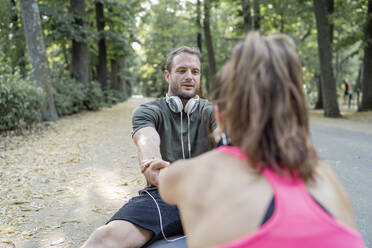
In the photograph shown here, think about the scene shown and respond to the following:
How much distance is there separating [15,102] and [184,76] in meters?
7.86

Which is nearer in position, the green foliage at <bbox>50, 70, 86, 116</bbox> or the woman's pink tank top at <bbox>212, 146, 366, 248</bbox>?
the woman's pink tank top at <bbox>212, 146, 366, 248</bbox>

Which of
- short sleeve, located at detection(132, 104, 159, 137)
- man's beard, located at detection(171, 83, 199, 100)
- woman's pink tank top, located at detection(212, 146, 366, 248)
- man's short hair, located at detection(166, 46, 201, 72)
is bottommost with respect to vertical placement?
woman's pink tank top, located at detection(212, 146, 366, 248)

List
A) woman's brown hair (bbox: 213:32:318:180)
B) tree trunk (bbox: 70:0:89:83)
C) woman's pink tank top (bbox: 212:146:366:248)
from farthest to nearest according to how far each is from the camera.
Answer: tree trunk (bbox: 70:0:89:83) < woman's brown hair (bbox: 213:32:318:180) < woman's pink tank top (bbox: 212:146:366:248)

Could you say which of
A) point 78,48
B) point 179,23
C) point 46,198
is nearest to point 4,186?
point 46,198

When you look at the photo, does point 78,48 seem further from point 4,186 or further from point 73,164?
point 4,186

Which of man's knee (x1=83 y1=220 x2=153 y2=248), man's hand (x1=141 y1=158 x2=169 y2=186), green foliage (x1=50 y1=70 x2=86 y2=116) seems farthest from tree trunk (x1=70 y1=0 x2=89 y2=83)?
man's hand (x1=141 y1=158 x2=169 y2=186)

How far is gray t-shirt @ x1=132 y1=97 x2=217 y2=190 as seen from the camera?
3127 mm

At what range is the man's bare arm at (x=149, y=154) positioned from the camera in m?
2.46

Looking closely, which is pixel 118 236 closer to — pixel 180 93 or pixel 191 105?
pixel 191 105

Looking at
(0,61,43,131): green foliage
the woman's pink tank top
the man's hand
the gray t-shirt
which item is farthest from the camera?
(0,61,43,131): green foliage

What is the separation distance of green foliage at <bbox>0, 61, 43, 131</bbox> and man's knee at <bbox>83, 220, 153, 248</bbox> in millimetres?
7590

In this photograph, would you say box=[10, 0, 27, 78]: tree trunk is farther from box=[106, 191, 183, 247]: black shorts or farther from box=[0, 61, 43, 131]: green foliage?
box=[106, 191, 183, 247]: black shorts

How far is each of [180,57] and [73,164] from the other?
14.7ft

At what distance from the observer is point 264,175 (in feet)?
4.13
